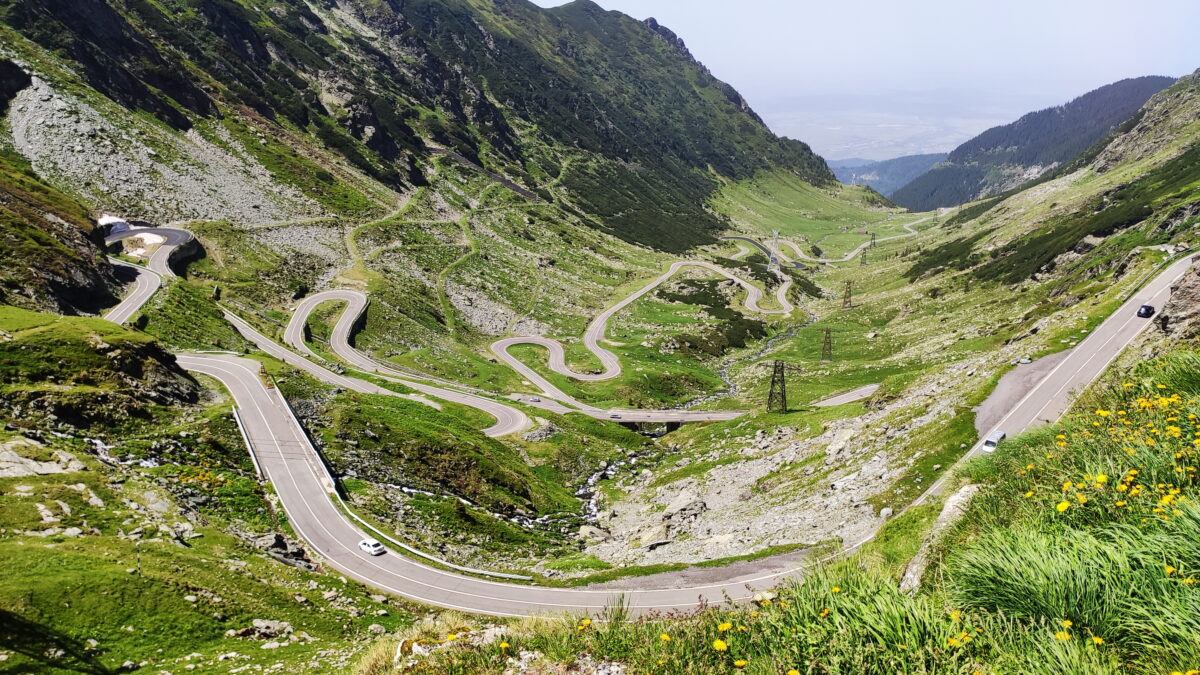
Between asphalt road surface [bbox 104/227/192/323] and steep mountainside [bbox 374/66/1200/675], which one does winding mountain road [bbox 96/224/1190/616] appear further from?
asphalt road surface [bbox 104/227/192/323]

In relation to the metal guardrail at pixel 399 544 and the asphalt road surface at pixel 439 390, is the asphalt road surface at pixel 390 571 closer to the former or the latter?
the metal guardrail at pixel 399 544

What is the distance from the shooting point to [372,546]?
3528cm

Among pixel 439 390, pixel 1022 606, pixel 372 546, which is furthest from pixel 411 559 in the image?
pixel 439 390

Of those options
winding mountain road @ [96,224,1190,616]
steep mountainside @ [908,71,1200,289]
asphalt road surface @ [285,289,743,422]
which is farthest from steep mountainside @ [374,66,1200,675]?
steep mountainside @ [908,71,1200,289]

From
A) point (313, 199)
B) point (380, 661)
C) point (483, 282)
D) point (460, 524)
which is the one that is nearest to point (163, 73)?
point (313, 199)

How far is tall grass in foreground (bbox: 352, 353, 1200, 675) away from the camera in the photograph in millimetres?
6016

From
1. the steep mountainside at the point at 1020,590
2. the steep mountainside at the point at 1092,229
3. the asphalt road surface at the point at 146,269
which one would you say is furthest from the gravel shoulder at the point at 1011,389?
the asphalt road surface at the point at 146,269

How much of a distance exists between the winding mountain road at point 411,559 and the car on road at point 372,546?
0.49 m

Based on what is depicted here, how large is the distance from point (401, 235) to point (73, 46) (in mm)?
85529

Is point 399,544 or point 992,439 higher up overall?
point 992,439

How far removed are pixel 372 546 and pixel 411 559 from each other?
8.95 ft

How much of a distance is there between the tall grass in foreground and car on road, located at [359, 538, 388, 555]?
28.6 meters

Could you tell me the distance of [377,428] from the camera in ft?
170

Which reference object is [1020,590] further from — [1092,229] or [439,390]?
[1092,229]
